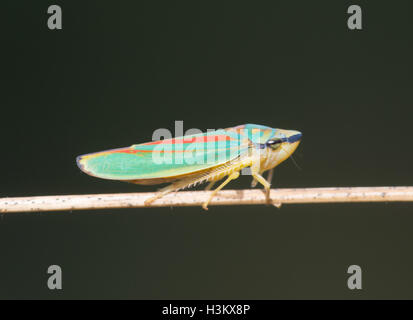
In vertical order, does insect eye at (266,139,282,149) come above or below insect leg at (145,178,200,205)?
above

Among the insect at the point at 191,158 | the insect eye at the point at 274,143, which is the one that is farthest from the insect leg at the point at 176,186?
the insect eye at the point at 274,143

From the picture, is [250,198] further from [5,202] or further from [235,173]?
[5,202]

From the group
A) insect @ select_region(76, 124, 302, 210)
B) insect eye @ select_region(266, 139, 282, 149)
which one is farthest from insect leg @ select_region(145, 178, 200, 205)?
insect eye @ select_region(266, 139, 282, 149)

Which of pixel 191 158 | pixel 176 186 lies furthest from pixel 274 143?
pixel 176 186

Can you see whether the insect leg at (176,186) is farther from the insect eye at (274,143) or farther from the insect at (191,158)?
the insect eye at (274,143)

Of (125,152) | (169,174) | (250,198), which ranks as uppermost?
(125,152)

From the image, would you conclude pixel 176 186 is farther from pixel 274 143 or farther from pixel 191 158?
pixel 274 143

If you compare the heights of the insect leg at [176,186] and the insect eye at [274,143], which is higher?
the insect eye at [274,143]

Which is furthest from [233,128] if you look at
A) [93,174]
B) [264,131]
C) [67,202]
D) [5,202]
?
[5,202]

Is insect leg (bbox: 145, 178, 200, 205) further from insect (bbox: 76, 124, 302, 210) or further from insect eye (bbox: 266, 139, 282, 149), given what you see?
insect eye (bbox: 266, 139, 282, 149)
